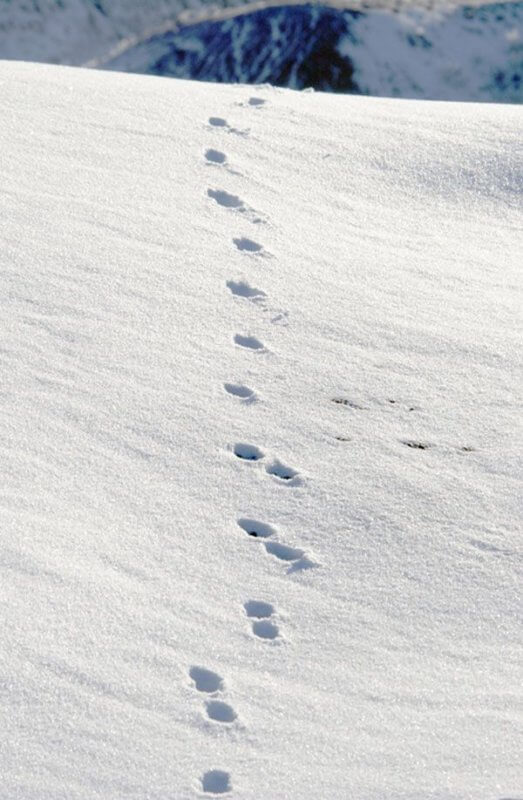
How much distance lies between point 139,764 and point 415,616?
2.70 feet

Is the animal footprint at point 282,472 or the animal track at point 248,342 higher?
the animal track at point 248,342

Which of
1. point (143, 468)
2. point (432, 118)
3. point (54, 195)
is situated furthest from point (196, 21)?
point (143, 468)

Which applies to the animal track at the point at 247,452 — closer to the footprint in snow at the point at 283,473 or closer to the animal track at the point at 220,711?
the footprint in snow at the point at 283,473

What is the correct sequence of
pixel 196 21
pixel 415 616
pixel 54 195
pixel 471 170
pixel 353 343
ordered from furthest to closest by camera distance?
pixel 196 21, pixel 471 170, pixel 54 195, pixel 353 343, pixel 415 616

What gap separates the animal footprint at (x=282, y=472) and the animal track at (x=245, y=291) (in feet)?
3.15

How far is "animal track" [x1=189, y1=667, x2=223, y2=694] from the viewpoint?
106 inches

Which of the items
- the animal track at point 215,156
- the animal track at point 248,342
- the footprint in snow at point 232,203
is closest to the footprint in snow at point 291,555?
the animal track at point 248,342

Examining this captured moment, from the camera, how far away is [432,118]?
227 inches

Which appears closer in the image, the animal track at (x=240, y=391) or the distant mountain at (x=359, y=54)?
the animal track at (x=240, y=391)

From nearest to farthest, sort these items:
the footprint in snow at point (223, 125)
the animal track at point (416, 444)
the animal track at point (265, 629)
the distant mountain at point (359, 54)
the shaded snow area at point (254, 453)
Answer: the shaded snow area at point (254, 453)
the animal track at point (265, 629)
the animal track at point (416, 444)
the footprint in snow at point (223, 125)
the distant mountain at point (359, 54)

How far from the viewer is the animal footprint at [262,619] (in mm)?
2869

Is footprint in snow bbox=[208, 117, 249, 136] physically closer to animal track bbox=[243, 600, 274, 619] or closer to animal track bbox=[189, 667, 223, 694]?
animal track bbox=[243, 600, 274, 619]

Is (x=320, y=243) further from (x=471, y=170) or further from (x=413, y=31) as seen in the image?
(x=413, y=31)

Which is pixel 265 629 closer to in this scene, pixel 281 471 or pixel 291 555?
pixel 291 555
